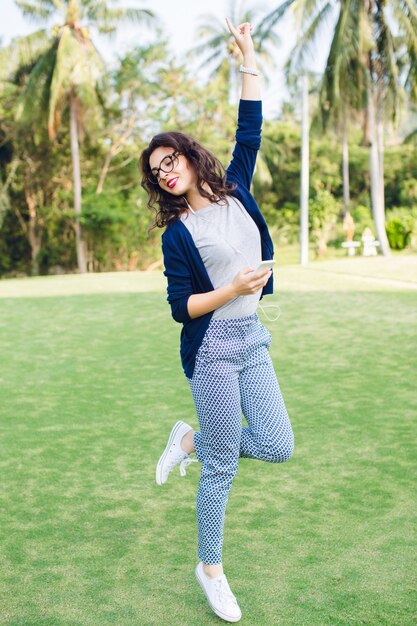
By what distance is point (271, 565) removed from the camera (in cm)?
318

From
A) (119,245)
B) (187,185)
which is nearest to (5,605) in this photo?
(187,185)

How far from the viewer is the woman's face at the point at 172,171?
2.83 meters

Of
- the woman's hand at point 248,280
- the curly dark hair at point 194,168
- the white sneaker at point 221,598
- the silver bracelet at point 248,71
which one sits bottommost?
the white sneaker at point 221,598

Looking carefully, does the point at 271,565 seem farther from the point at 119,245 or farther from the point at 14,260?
the point at 14,260

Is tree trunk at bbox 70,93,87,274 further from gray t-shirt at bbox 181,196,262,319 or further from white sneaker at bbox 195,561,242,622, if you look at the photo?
white sneaker at bbox 195,561,242,622

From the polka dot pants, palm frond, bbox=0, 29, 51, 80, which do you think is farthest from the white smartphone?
palm frond, bbox=0, 29, 51, 80

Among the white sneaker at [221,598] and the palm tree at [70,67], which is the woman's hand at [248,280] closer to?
the white sneaker at [221,598]

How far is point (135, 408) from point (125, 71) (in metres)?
24.9

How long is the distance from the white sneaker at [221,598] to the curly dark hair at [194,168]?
120cm

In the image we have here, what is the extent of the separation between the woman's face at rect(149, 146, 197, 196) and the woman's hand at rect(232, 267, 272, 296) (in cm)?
44

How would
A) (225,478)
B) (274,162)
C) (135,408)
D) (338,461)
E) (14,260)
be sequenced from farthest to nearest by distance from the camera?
(274,162)
(14,260)
(135,408)
(338,461)
(225,478)

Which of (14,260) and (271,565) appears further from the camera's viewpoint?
(14,260)

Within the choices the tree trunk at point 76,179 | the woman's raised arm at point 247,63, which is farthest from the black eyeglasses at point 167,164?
the tree trunk at point 76,179

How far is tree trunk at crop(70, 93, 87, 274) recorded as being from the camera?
88.1 feet
